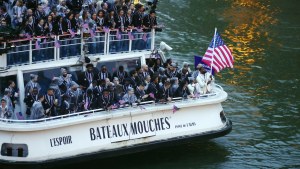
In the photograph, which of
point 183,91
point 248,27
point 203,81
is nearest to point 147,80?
point 183,91

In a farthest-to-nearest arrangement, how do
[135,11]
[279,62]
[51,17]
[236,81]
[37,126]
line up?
1. [279,62]
2. [236,81]
3. [135,11]
4. [51,17]
5. [37,126]

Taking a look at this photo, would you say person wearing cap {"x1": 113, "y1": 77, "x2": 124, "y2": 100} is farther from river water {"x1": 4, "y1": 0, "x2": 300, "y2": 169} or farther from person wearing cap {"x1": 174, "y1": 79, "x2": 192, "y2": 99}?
river water {"x1": 4, "y1": 0, "x2": 300, "y2": 169}

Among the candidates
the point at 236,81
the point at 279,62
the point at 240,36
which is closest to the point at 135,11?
the point at 236,81

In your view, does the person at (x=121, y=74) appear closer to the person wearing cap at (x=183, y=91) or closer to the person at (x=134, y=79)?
the person at (x=134, y=79)

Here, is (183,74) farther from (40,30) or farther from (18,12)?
(18,12)

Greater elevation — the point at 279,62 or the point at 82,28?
the point at 82,28

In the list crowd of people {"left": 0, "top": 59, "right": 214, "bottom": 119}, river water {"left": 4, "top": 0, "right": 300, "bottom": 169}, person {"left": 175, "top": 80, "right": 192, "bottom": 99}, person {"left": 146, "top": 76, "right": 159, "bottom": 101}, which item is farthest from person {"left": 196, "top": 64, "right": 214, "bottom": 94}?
river water {"left": 4, "top": 0, "right": 300, "bottom": 169}

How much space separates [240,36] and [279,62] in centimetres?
514

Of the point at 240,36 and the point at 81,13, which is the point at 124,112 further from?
the point at 240,36

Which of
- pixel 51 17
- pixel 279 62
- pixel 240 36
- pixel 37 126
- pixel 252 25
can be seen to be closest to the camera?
pixel 37 126

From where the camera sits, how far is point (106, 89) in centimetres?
1989

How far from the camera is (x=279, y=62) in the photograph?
1330 inches

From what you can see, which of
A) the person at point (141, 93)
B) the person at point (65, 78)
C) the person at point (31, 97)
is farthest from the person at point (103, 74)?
the person at point (31, 97)

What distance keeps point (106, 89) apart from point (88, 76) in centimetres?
119
